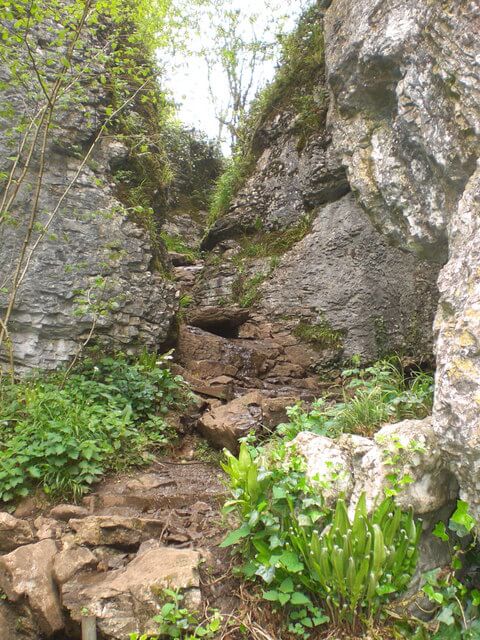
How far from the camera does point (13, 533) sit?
3.21m

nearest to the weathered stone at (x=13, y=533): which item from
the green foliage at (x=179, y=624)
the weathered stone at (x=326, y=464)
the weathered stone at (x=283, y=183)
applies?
the green foliage at (x=179, y=624)

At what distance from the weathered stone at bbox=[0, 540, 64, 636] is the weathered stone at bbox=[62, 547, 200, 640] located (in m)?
0.09

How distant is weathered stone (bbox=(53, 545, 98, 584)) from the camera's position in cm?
280

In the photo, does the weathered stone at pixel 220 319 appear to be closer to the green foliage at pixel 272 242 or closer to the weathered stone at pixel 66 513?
the green foliage at pixel 272 242

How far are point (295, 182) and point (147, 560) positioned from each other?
7793mm

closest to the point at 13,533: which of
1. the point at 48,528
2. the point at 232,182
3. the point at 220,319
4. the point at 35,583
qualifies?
the point at 48,528

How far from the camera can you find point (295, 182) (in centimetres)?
922

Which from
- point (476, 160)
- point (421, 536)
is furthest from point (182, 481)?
point (476, 160)

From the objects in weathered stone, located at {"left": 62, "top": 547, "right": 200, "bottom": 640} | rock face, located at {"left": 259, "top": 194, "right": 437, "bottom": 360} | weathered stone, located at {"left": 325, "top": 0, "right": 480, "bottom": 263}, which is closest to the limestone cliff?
rock face, located at {"left": 259, "top": 194, "right": 437, "bottom": 360}

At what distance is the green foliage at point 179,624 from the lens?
7.96 ft

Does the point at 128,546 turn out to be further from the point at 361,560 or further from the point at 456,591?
the point at 456,591

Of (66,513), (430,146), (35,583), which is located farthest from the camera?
(430,146)

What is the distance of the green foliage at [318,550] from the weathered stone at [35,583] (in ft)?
3.52

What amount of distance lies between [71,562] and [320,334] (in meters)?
5.59
